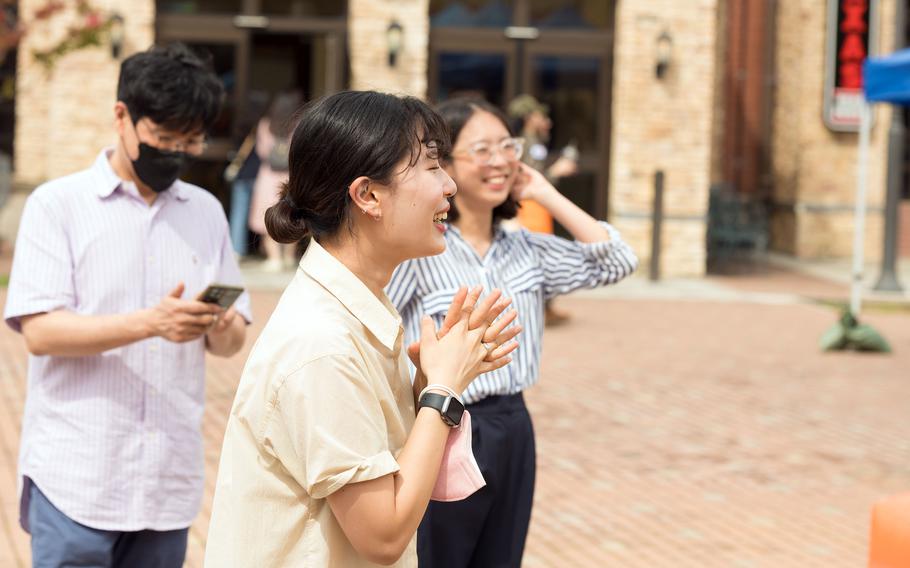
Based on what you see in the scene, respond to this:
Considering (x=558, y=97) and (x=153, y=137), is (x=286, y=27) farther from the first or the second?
(x=153, y=137)

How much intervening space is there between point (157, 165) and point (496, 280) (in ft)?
3.07

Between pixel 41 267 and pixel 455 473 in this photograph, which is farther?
pixel 41 267

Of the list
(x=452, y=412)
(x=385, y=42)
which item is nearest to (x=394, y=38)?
(x=385, y=42)

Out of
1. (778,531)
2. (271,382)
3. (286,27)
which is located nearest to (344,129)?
(271,382)

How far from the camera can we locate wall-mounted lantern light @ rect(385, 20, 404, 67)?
17531 mm

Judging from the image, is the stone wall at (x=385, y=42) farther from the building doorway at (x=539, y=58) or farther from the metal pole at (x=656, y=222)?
the metal pole at (x=656, y=222)

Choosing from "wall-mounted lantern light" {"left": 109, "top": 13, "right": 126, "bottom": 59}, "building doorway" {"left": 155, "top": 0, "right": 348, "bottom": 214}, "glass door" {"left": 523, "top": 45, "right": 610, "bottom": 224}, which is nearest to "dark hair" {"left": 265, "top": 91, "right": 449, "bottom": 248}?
"building doorway" {"left": 155, "top": 0, "right": 348, "bottom": 214}

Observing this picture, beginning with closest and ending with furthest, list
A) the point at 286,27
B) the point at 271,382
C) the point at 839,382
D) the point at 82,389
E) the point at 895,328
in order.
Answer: the point at 271,382 < the point at 82,389 < the point at 839,382 < the point at 895,328 < the point at 286,27

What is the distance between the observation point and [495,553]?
141 inches

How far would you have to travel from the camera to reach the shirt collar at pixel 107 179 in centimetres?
333

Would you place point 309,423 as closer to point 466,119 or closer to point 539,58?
point 466,119

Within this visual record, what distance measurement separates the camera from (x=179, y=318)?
316cm

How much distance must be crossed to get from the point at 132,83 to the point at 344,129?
3.96 ft

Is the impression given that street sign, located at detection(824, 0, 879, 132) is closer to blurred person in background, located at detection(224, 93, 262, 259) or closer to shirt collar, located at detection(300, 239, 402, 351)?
blurred person in background, located at detection(224, 93, 262, 259)
